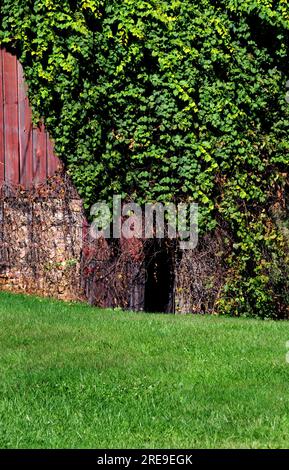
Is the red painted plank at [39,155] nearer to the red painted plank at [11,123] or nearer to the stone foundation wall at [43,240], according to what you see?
the stone foundation wall at [43,240]

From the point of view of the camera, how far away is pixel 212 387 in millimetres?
7453

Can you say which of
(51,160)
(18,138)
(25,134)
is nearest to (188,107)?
(51,160)

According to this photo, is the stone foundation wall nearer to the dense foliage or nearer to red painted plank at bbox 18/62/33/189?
red painted plank at bbox 18/62/33/189

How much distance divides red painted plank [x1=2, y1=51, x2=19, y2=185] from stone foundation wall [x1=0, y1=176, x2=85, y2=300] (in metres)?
0.32

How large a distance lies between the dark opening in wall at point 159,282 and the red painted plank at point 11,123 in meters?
2.73

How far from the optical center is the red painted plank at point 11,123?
13945 mm

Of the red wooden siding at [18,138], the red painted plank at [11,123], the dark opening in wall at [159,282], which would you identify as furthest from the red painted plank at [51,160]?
the dark opening in wall at [159,282]

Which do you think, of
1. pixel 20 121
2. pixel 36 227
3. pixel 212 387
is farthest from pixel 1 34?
pixel 212 387

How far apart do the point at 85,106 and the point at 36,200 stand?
2093 mm

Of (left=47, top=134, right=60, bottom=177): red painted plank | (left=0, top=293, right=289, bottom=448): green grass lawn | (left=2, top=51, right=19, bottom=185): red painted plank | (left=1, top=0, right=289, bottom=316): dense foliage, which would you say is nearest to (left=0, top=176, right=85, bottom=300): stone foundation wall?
(left=47, top=134, right=60, bottom=177): red painted plank

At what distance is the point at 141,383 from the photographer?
7531 mm

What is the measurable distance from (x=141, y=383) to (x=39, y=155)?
675 cm

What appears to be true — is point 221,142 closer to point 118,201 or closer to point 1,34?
point 118,201

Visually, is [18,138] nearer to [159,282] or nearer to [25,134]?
[25,134]
